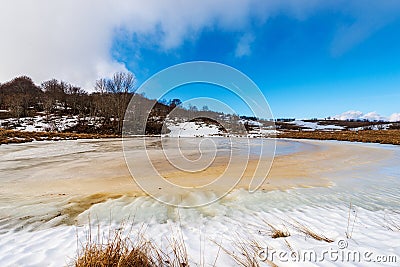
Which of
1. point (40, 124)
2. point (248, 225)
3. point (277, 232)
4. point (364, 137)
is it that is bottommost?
point (248, 225)

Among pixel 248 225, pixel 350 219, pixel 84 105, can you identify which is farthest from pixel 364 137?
pixel 84 105

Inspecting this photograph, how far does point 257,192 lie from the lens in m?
5.39

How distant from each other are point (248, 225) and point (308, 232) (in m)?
0.90

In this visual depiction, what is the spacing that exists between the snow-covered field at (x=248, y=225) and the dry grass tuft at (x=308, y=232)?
4 centimetres

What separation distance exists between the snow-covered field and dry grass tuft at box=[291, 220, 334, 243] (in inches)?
1.5

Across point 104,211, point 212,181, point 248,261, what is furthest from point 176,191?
point 248,261

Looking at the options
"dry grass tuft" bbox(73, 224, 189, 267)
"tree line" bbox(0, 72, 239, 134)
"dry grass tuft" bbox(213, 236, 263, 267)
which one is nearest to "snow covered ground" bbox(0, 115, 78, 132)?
"tree line" bbox(0, 72, 239, 134)

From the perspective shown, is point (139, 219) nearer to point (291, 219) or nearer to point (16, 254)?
point (16, 254)

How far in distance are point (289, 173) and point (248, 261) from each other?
5956 mm

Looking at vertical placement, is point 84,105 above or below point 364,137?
above

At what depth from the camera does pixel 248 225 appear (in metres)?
3.50

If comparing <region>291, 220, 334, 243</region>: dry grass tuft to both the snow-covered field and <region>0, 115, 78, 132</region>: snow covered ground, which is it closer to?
the snow-covered field

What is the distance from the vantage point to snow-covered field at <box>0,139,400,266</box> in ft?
7.71

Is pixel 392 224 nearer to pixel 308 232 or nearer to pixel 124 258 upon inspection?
pixel 308 232
